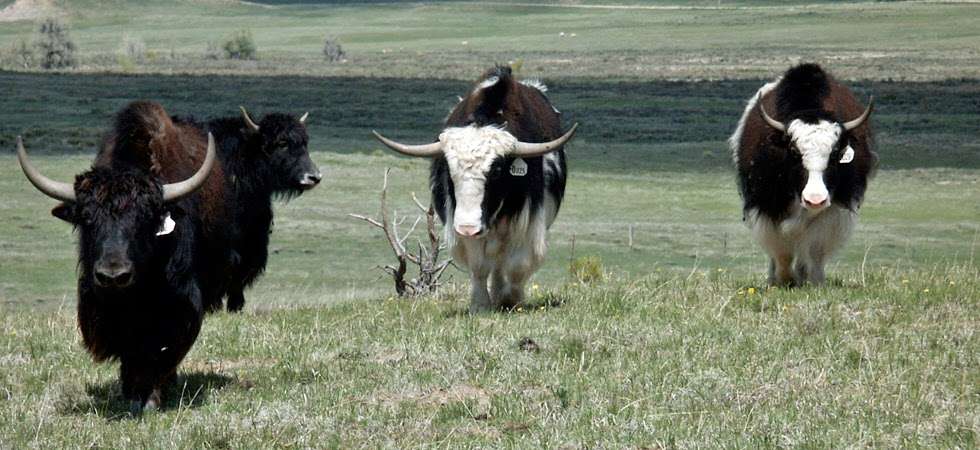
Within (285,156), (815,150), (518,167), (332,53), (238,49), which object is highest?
(518,167)

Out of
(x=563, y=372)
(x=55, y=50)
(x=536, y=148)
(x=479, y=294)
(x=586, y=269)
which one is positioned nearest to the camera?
(x=563, y=372)

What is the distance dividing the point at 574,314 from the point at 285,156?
4364mm

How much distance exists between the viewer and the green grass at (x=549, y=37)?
9125 centimetres

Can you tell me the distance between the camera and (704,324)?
9758 mm

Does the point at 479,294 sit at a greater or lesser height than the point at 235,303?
greater

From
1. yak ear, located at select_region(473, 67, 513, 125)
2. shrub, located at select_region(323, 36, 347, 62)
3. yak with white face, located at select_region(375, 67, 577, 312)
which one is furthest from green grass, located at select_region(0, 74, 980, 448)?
shrub, located at select_region(323, 36, 347, 62)

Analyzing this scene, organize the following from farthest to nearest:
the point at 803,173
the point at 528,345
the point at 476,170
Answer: the point at 803,173
the point at 476,170
the point at 528,345

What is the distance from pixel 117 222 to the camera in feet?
25.2

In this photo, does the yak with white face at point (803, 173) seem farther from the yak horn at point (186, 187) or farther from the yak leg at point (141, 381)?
the yak leg at point (141, 381)

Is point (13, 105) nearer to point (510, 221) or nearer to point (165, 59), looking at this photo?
point (510, 221)

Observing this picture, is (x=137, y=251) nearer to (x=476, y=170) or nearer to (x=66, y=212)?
(x=66, y=212)

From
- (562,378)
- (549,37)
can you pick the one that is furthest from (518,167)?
(549,37)

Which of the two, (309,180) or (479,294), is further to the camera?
(309,180)

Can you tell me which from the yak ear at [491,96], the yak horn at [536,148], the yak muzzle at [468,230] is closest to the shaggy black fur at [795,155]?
the yak horn at [536,148]
